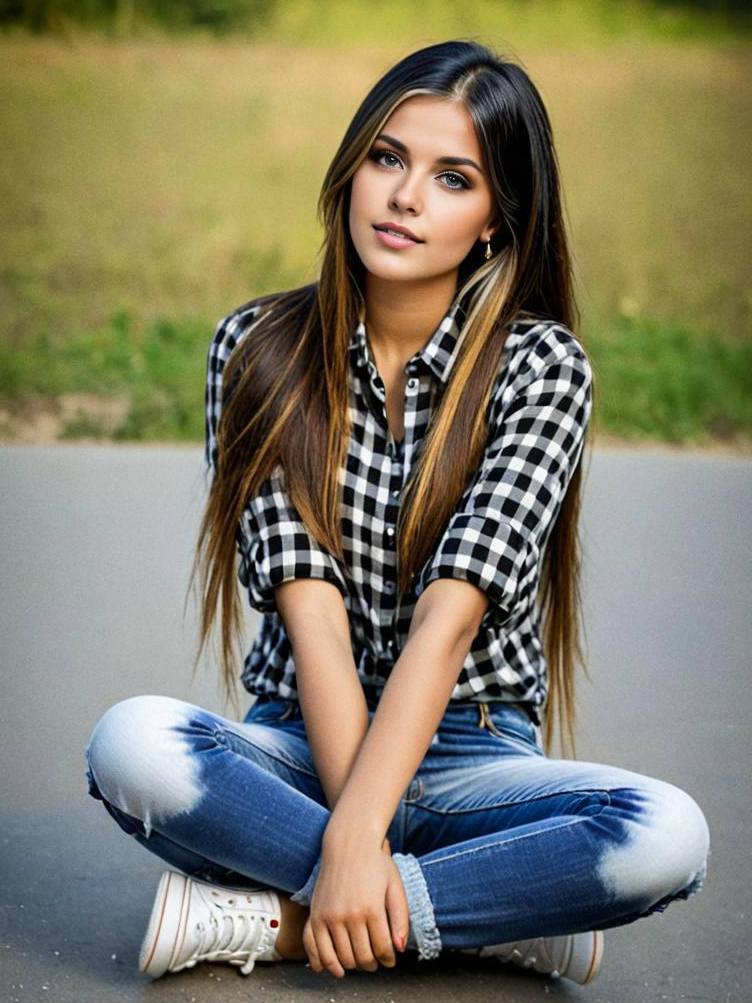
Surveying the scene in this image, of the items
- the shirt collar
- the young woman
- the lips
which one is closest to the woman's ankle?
the young woman

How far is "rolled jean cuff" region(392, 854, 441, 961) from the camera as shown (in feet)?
5.04

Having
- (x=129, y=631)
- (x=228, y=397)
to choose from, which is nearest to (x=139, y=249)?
(x=129, y=631)

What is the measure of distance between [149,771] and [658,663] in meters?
1.60

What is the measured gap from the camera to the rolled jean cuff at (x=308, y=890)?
5.07ft

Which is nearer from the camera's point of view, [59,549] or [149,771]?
[149,771]

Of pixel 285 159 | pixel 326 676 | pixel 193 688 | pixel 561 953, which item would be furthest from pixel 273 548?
pixel 285 159

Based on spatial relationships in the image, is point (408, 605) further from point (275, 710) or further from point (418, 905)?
point (418, 905)

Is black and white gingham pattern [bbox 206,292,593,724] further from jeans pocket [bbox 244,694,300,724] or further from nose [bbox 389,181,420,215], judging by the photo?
nose [bbox 389,181,420,215]

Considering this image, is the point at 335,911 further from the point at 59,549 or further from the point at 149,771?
the point at 59,549

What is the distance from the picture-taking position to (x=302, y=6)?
25.9 ft

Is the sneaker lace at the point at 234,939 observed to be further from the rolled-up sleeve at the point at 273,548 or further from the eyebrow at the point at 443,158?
the eyebrow at the point at 443,158

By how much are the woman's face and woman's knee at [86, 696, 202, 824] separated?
571 millimetres

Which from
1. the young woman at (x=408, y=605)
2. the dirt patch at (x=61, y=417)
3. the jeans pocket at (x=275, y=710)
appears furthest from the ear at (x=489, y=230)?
the dirt patch at (x=61, y=417)

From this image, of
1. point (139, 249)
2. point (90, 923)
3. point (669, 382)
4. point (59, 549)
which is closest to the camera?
point (90, 923)
